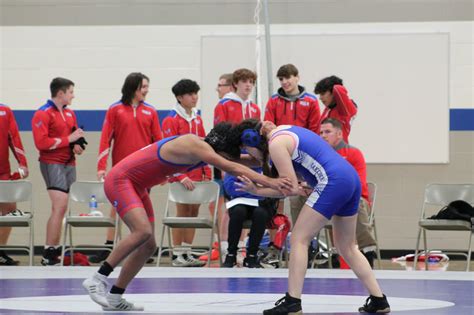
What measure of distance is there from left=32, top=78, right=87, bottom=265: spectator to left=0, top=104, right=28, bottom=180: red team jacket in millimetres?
329

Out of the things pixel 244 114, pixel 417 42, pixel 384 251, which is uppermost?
pixel 417 42

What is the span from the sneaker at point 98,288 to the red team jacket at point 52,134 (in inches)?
162

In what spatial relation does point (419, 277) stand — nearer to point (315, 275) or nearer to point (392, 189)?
point (315, 275)

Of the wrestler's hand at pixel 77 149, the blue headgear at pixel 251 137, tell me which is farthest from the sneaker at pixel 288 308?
the wrestler's hand at pixel 77 149

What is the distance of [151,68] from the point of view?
1132 cm

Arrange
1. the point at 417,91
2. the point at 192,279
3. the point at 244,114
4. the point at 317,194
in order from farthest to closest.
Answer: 1. the point at 417,91
2. the point at 244,114
3. the point at 192,279
4. the point at 317,194

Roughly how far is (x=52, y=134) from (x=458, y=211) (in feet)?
13.3

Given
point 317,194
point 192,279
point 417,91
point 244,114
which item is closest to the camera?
point 317,194

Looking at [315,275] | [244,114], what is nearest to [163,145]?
[315,275]

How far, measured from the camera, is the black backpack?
891 cm

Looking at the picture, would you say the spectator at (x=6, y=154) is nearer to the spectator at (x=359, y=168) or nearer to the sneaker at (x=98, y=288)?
the spectator at (x=359, y=168)

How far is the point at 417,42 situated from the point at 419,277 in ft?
12.7

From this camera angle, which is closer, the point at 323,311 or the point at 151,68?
the point at 323,311

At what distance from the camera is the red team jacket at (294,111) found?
30.2 feet
